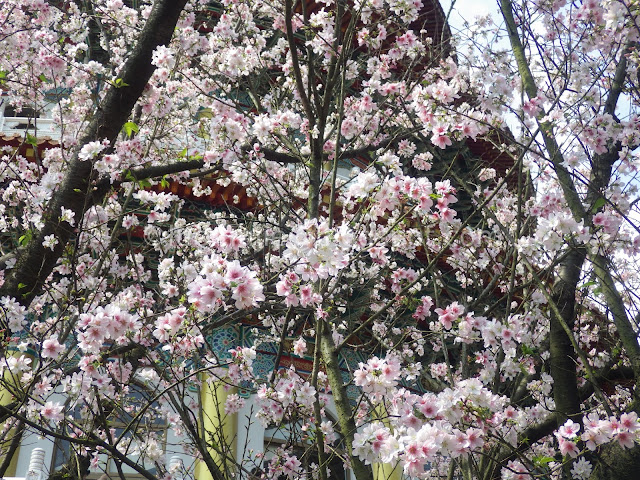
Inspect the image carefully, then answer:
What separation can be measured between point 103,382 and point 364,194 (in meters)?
1.71

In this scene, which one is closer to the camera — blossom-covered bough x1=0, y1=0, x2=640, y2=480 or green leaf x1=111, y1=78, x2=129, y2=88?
blossom-covered bough x1=0, y1=0, x2=640, y2=480

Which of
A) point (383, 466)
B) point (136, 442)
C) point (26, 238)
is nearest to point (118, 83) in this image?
point (26, 238)

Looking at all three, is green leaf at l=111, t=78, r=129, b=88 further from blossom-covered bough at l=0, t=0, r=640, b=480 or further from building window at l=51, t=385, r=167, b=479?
building window at l=51, t=385, r=167, b=479

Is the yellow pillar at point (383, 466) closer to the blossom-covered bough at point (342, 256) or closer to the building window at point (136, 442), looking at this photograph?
the blossom-covered bough at point (342, 256)

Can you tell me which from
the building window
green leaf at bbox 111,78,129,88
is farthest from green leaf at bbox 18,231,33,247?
the building window

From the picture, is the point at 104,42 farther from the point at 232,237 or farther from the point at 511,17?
the point at 232,237

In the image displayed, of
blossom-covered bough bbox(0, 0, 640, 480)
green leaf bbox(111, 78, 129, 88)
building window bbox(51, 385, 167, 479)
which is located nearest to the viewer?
blossom-covered bough bbox(0, 0, 640, 480)

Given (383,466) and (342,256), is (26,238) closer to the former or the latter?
(342,256)

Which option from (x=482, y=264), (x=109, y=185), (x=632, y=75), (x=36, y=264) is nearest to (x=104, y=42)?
(x=109, y=185)

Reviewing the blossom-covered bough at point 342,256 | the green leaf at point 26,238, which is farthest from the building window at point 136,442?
the green leaf at point 26,238

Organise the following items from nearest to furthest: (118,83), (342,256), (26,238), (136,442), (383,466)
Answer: (342,256) < (118,83) < (26,238) < (136,442) < (383,466)

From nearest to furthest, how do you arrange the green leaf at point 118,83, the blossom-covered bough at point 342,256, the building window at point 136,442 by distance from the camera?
the blossom-covered bough at point 342,256, the green leaf at point 118,83, the building window at point 136,442

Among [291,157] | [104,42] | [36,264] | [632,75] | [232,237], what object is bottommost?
[232,237]

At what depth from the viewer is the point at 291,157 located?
475cm
